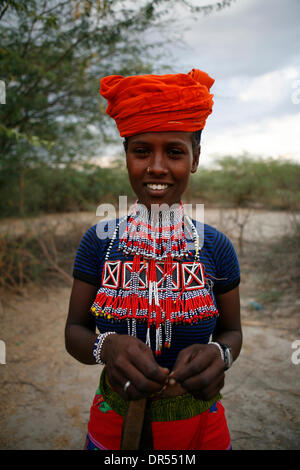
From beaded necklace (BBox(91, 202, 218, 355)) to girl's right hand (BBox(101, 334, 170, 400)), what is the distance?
189 millimetres

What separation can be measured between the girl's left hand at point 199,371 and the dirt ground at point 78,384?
174cm

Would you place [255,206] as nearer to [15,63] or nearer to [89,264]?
[15,63]

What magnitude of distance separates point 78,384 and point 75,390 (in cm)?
9

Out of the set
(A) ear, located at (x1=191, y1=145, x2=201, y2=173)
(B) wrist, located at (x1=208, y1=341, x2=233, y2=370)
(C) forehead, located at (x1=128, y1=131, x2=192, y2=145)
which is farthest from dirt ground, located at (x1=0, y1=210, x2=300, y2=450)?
(C) forehead, located at (x1=128, y1=131, x2=192, y2=145)

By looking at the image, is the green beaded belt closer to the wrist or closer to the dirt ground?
the wrist

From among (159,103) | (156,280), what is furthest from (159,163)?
(156,280)

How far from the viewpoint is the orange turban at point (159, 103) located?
3.48 feet

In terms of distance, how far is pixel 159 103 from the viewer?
1.06 meters

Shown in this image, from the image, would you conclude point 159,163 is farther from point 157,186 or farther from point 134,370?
point 134,370

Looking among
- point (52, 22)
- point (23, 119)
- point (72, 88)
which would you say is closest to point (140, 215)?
point (52, 22)

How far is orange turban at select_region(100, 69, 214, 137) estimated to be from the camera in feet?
3.48

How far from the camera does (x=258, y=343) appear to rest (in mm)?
3484

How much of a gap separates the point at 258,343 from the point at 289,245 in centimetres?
278

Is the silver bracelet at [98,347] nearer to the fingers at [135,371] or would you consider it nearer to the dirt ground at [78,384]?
the fingers at [135,371]
